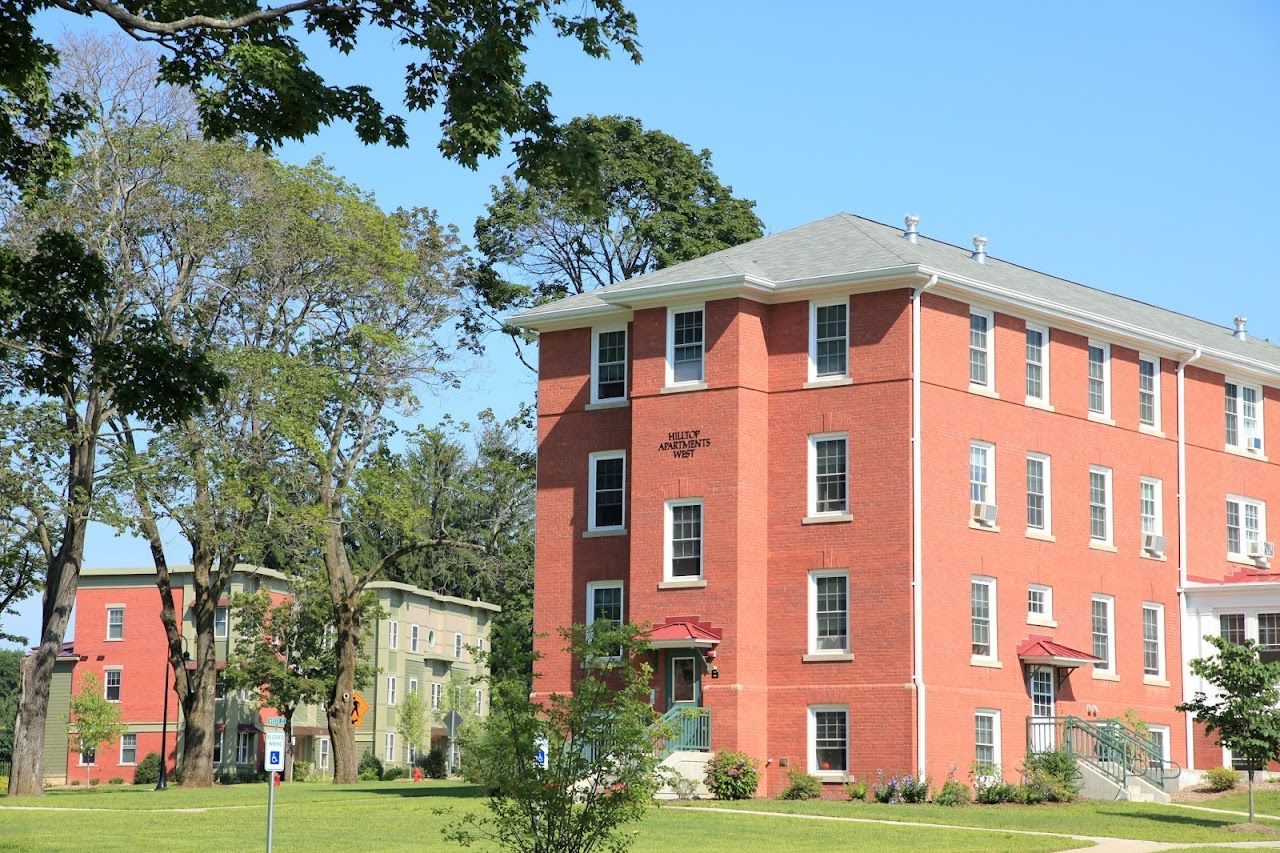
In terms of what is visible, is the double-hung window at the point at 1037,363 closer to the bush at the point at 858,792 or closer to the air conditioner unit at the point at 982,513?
the air conditioner unit at the point at 982,513

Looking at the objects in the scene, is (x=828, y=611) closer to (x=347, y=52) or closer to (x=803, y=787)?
(x=803, y=787)

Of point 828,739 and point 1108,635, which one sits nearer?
point 828,739

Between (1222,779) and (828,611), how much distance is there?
9.86 metres

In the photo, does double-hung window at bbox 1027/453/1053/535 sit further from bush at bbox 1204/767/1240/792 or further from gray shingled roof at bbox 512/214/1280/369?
bush at bbox 1204/767/1240/792

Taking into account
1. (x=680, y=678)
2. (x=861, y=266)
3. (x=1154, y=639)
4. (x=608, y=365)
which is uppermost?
(x=861, y=266)

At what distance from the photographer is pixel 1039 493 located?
143ft

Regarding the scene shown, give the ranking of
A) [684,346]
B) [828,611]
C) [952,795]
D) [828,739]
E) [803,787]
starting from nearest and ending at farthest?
[952,795] < [803,787] < [828,739] < [828,611] < [684,346]

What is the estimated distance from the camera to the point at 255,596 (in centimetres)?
7038

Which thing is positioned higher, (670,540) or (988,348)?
(988,348)

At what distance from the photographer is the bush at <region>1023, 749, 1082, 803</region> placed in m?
38.6

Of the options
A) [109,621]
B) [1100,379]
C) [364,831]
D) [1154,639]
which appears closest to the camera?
[364,831]

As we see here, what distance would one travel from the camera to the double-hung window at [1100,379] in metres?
45.3

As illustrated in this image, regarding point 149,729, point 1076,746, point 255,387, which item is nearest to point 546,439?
point 255,387

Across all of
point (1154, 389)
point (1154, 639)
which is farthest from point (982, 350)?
point (1154, 639)
